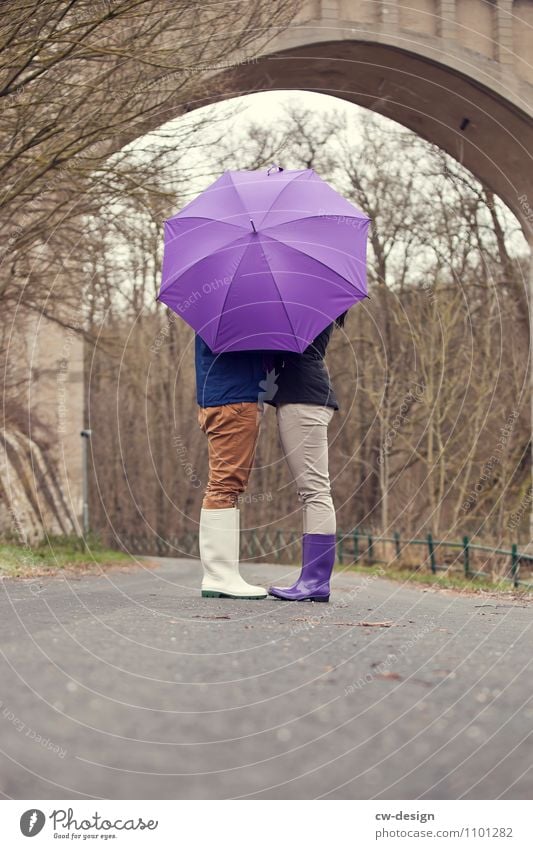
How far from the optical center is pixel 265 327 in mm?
4980

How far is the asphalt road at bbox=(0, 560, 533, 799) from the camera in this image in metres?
2.05

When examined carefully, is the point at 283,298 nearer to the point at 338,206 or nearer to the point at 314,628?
the point at 338,206

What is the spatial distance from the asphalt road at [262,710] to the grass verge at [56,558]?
4.96 m

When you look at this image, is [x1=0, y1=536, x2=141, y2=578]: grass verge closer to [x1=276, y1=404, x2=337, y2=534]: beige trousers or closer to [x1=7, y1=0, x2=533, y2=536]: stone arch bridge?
[x1=7, y1=0, x2=533, y2=536]: stone arch bridge

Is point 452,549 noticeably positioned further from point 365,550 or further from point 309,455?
point 309,455

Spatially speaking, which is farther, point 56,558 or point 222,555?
point 56,558

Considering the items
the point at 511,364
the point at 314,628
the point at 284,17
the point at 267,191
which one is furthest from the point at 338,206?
the point at 511,364

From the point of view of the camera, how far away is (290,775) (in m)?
2.07

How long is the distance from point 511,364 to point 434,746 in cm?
1866

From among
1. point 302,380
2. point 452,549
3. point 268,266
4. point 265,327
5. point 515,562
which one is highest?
point 268,266
